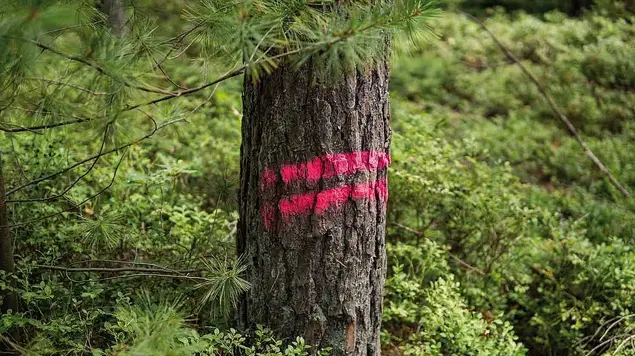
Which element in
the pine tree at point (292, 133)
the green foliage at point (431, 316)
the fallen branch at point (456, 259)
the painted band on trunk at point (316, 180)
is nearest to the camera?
the pine tree at point (292, 133)

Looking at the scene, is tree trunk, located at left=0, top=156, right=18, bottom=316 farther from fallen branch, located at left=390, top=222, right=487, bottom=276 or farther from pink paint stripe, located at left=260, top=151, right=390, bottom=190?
fallen branch, located at left=390, top=222, right=487, bottom=276

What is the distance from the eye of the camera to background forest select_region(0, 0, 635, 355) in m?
2.59

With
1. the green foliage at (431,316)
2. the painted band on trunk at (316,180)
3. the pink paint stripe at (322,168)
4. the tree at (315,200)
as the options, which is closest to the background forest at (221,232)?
the green foliage at (431,316)

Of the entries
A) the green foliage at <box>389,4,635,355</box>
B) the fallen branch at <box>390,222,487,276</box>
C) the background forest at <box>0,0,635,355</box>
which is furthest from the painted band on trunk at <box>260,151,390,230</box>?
the fallen branch at <box>390,222,487,276</box>

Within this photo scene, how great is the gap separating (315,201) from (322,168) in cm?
14

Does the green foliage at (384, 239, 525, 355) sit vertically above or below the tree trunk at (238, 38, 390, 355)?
below

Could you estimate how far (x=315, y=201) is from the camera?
8.93ft

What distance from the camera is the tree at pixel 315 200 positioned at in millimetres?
2658

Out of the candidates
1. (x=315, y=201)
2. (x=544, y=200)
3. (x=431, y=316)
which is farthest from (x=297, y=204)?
(x=544, y=200)

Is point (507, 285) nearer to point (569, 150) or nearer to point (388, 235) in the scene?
point (388, 235)

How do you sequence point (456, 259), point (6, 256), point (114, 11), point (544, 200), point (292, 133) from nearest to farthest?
1. point (292, 133)
2. point (6, 256)
3. point (114, 11)
4. point (456, 259)
5. point (544, 200)

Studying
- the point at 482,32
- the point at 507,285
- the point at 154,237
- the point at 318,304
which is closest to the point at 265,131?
the point at 318,304

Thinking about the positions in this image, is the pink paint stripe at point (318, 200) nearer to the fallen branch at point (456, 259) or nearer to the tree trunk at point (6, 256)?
the tree trunk at point (6, 256)

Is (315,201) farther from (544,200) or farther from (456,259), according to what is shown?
(544,200)
